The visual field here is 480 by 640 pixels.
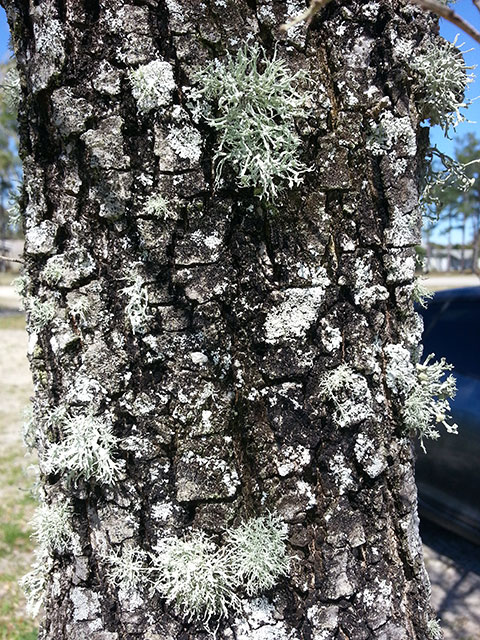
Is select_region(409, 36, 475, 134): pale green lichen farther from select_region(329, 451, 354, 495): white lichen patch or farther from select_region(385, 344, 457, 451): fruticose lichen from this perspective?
select_region(329, 451, 354, 495): white lichen patch

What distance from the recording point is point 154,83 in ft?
3.95

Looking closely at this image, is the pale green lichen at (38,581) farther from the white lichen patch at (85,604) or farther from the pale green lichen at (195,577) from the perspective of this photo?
the pale green lichen at (195,577)

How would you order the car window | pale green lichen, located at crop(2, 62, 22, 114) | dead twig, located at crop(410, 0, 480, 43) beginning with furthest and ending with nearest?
the car window < pale green lichen, located at crop(2, 62, 22, 114) < dead twig, located at crop(410, 0, 480, 43)

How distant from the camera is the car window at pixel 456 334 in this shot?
3.64 meters

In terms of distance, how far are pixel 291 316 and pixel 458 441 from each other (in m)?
2.79

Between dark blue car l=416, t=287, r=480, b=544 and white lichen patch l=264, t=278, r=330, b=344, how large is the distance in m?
2.66

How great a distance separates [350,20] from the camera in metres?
1.27

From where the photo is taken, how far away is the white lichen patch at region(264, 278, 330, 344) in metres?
1.26

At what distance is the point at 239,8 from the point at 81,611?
147cm

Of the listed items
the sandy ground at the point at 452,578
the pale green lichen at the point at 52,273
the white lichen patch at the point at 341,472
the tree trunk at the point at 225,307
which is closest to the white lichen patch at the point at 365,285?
the tree trunk at the point at 225,307

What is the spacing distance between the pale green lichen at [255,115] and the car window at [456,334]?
9.35 ft

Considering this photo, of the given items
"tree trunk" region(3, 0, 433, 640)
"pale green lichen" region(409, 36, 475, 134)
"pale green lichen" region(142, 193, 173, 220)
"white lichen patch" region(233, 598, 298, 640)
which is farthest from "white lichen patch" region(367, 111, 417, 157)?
"white lichen patch" region(233, 598, 298, 640)

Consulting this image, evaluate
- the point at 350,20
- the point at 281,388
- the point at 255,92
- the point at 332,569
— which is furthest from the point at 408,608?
the point at 350,20

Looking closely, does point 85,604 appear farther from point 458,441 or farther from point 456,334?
point 456,334
